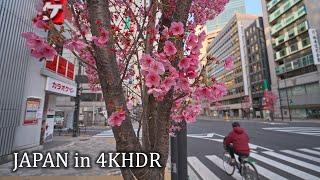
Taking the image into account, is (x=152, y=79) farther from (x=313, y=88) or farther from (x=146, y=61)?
(x=313, y=88)

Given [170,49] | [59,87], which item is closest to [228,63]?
[170,49]

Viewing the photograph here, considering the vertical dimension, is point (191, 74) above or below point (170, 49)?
below

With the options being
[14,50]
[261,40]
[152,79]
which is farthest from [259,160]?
[261,40]

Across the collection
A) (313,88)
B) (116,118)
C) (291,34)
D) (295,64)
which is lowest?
(116,118)

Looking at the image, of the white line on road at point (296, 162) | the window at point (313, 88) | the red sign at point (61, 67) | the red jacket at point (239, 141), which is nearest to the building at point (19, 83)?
the red sign at point (61, 67)

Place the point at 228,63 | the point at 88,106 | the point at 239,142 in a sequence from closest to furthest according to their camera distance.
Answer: the point at 228,63, the point at 239,142, the point at 88,106

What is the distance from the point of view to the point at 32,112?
396 inches

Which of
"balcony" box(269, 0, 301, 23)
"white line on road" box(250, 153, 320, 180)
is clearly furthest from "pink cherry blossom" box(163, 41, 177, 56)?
"balcony" box(269, 0, 301, 23)

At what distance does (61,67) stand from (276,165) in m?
11.3

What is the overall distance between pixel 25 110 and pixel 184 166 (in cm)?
832

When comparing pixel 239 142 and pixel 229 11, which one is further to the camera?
pixel 229 11

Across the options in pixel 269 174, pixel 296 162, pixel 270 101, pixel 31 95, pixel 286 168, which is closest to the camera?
pixel 269 174

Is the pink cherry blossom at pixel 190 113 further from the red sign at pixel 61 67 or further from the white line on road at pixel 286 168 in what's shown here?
the red sign at pixel 61 67

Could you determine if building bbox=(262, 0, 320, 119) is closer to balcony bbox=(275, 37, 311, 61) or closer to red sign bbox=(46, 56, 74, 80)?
balcony bbox=(275, 37, 311, 61)
